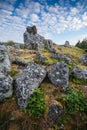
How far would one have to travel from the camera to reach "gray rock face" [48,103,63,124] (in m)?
8.13

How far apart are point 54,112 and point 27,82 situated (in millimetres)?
2470

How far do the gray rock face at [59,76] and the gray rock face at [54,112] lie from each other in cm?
178

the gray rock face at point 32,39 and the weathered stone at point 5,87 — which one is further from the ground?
the gray rock face at point 32,39

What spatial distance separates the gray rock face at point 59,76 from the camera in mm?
9906

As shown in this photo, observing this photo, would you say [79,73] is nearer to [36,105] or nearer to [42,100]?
[42,100]

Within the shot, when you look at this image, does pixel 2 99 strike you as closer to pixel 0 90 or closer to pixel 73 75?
pixel 0 90

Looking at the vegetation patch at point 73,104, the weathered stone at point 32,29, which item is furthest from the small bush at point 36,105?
the weathered stone at point 32,29

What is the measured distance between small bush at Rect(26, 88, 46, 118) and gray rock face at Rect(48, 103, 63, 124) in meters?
0.45

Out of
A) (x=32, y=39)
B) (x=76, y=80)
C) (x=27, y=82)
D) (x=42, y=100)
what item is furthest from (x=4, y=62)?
(x=32, y=39)

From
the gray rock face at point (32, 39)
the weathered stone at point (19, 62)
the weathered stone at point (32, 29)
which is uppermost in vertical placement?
the weathered stone at point (32, 29)

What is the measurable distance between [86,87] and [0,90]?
5.71 m

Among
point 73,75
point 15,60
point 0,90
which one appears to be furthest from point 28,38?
point 0,90

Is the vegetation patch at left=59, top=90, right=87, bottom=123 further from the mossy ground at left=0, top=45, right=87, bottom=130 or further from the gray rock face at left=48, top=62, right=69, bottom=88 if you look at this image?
the gray rock face at left=48, top=62, right=69, bottom=88

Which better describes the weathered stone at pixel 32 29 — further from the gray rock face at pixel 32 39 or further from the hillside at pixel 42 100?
the hillside at pixel 42 100
